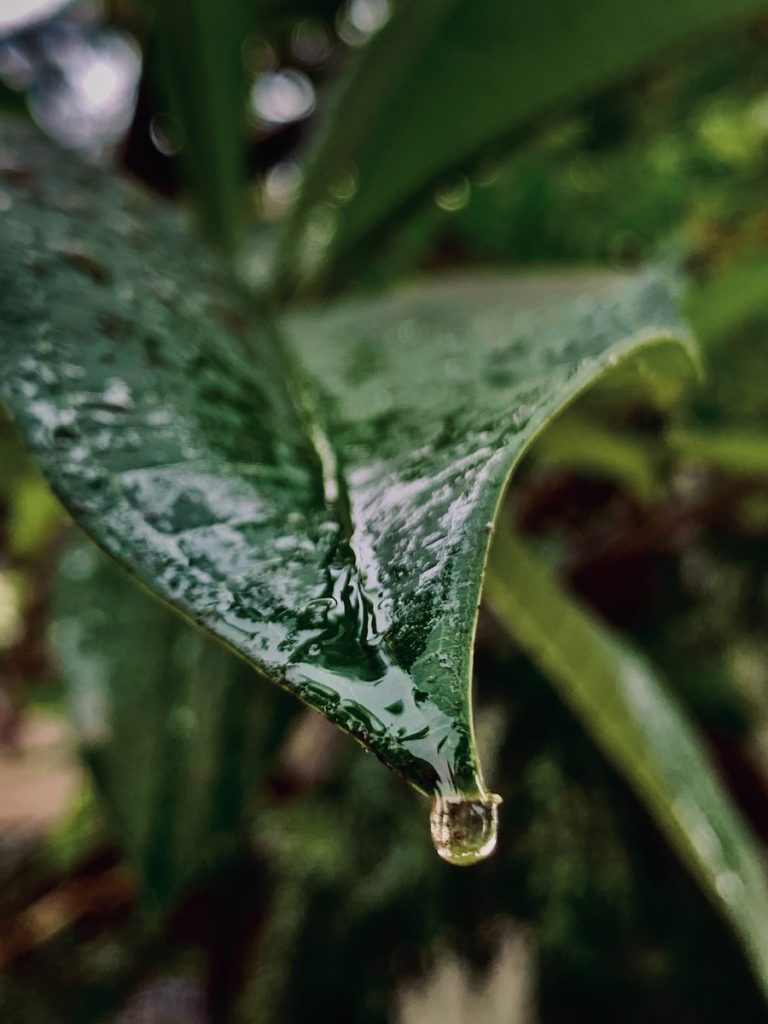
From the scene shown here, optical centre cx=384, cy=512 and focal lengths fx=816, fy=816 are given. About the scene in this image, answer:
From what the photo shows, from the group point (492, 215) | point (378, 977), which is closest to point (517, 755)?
point (378, 977)

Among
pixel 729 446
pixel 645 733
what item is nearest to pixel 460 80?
pixel 729 446

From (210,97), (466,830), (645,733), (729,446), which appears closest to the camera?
(466,830)

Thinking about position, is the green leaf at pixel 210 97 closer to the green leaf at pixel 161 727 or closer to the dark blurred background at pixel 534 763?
the dark blurred background at pixel 534 763


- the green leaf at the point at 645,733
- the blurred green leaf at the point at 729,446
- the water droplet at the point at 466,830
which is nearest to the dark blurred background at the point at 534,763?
the blurred green leaf at the point at 729,446

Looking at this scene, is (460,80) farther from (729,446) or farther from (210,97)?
(729,446)

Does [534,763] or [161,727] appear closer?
[161,727]

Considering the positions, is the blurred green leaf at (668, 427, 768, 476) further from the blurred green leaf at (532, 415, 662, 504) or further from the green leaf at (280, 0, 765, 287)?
the green leaf at (280, 0, 765, 287)
